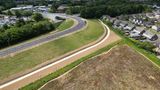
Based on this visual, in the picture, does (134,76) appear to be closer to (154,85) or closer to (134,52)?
(154,85)

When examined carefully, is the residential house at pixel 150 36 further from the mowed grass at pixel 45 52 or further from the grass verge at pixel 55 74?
the grass verge at pixel 55 74

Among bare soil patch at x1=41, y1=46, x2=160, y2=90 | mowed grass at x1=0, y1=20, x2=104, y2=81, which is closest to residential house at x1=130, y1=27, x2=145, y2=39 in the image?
mowed grass at x1=0, y1=20, x2=104, y2=81

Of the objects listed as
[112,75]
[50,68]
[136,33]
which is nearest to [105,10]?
[136,33]

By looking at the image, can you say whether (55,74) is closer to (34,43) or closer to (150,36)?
(34,43)

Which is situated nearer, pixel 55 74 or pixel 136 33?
pixel 55 74

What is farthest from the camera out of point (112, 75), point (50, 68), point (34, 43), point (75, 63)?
point (34, 43)

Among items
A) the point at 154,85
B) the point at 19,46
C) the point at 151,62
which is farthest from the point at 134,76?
the point at 19,46
